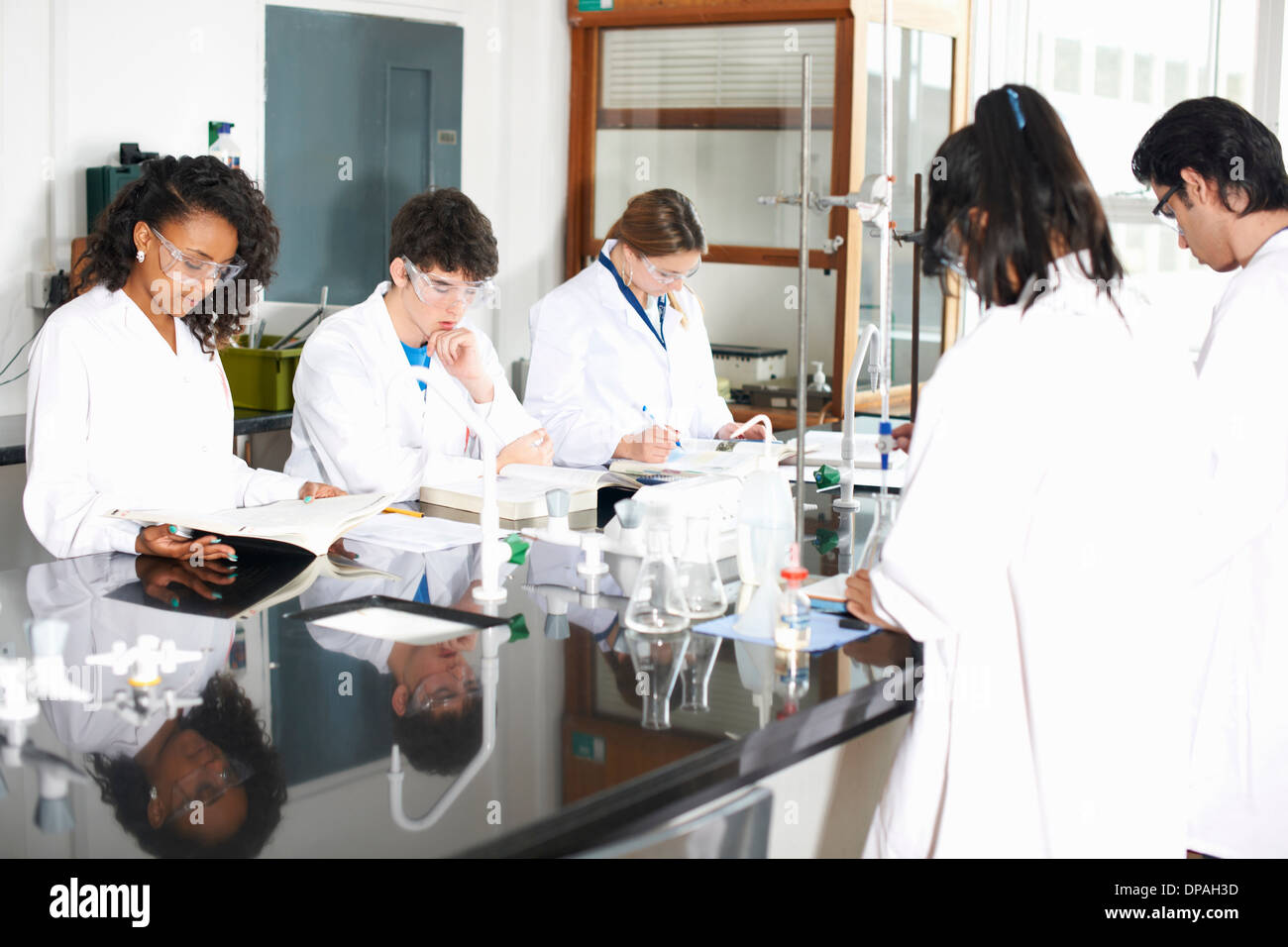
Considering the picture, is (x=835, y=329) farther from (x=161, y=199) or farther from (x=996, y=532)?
(x=996, y=532)

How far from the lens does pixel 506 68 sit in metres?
5.11

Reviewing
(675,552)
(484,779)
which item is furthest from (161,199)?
(484,779)

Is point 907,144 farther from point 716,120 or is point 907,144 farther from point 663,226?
point 663,226

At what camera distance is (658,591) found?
1962mm

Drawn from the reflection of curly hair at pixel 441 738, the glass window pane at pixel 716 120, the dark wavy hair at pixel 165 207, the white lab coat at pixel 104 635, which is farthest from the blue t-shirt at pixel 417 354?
the glass window pane at pixel 716 120

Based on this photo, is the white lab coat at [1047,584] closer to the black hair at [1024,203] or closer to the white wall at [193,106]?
the black hair at [1024,203]

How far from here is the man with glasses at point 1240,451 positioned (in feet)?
6.99

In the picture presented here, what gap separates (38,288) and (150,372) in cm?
167

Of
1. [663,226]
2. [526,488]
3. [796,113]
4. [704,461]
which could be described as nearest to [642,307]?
[663,226]

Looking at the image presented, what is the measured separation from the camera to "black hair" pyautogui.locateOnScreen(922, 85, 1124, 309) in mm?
1539

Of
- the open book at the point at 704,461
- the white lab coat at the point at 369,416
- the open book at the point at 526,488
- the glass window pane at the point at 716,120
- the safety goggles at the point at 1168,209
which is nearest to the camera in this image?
the safety goggles at the point at 1168,209

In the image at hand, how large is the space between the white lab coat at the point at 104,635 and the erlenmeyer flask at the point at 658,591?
1.92ft
